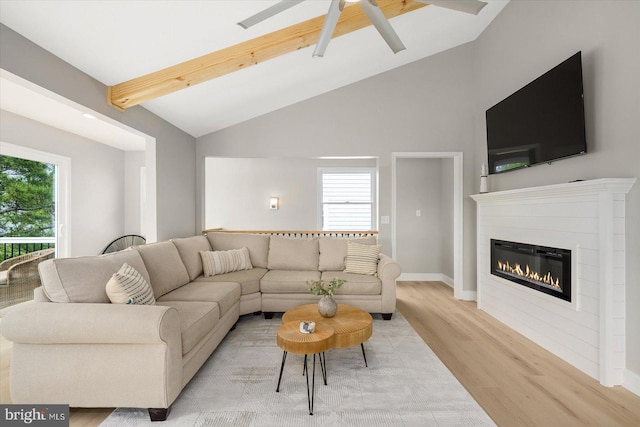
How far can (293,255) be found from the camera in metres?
4.15

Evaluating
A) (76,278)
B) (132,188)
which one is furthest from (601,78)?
(132,188)

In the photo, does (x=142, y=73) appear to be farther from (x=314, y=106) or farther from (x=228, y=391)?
(x=228, y=391)

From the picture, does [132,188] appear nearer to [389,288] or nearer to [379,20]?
[389,288]

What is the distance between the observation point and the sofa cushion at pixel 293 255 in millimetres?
4113

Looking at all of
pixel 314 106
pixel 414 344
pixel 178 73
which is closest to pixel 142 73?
pixel 178 73

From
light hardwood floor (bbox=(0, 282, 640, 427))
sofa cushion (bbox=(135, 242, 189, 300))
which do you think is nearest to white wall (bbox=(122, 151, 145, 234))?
sofa cushion (bbox=(135, 242, 189, 300))

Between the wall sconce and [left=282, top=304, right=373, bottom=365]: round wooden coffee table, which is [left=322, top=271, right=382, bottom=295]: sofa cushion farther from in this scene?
the wall sconce

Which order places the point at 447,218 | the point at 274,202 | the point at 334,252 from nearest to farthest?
the point at 334,252 < the point at 447,218 < the point at 274,202

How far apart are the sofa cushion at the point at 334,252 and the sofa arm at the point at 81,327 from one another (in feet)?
8.13

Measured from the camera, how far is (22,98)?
3127 millimetres

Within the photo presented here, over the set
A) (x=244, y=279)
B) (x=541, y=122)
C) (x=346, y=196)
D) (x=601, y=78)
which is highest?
(x=601, y=78)

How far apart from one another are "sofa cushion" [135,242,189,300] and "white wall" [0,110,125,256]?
2.35 metres

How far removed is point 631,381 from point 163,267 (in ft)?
12.9

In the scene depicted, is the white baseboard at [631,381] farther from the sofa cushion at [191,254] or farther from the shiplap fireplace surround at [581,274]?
the sofa cushion at [191,254]
